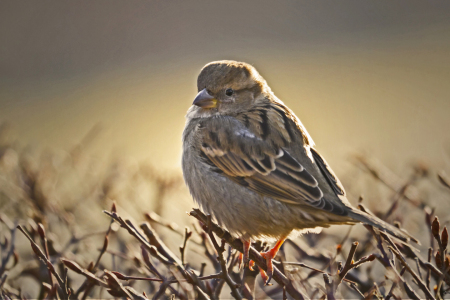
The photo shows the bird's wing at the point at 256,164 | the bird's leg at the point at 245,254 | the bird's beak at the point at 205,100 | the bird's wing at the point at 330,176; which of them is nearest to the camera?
the bird's leg at the point at 245,254

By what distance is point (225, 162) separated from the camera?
2.72 meters

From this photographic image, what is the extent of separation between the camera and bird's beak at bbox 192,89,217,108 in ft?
9.58

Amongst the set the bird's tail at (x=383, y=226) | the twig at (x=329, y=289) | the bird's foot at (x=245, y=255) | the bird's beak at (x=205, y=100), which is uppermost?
the bird's beak at (x=205, y=100)

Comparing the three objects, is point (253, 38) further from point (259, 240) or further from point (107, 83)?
point (259, 240)

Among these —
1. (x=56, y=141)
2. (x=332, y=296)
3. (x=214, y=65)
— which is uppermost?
(x=214, y=65)

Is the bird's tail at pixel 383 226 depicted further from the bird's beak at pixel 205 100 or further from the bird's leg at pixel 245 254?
the bird's beak at pixel 205 100

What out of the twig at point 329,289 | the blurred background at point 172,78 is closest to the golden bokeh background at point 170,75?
the blurred background at point 172,78

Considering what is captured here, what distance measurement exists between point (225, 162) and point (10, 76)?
7804 mm

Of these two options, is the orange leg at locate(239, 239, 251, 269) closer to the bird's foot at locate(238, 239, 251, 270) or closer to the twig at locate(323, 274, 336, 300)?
the bird's foot at locate(238, 239, 251, 270)

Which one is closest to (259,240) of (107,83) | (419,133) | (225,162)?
(225,162)

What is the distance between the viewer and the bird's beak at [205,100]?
2921 millimetres

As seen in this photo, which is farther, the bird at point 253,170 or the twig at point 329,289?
the bird at point 253,170

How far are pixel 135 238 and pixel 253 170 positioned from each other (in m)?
0.74

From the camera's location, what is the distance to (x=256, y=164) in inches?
105
